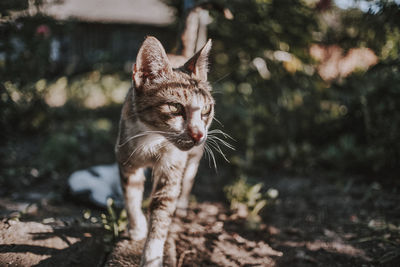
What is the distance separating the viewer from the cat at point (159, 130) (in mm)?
1942

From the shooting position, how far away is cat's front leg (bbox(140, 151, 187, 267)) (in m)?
2.05

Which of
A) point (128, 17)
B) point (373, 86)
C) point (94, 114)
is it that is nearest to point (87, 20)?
point (128, 17)

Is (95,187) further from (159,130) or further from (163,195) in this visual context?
(159,130)

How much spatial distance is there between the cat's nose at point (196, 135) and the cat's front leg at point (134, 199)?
69cm

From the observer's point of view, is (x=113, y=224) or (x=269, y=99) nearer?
(x=113, y=224)

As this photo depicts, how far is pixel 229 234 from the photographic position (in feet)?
8.52

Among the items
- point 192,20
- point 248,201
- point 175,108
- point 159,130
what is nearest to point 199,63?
point 175,108

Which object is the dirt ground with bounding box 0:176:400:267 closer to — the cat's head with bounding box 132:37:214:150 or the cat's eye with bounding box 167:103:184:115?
the cat's head with bounding box 132:37:214:150

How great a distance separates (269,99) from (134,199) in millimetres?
3474

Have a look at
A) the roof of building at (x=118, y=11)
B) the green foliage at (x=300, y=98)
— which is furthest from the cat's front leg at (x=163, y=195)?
the roof of building at (x=118, y=11)

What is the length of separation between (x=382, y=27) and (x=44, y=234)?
3.95m

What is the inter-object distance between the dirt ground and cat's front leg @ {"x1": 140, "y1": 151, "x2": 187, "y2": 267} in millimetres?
232

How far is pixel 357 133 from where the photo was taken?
456 centimetres

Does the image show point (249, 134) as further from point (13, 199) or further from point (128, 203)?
point (13, 199)
